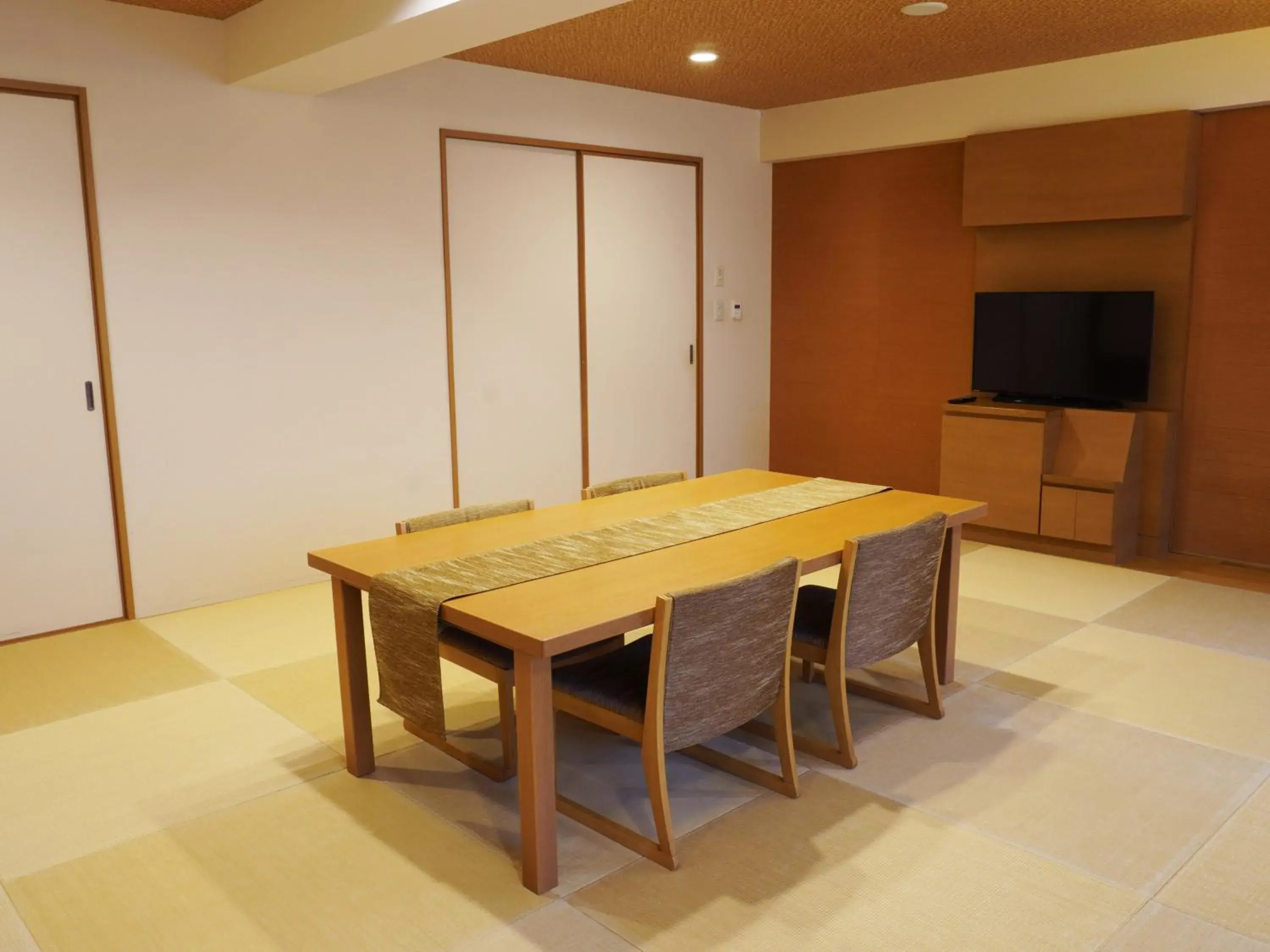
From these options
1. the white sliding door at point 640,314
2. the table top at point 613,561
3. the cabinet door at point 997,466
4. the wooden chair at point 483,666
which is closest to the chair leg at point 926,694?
the table top at point 613,561

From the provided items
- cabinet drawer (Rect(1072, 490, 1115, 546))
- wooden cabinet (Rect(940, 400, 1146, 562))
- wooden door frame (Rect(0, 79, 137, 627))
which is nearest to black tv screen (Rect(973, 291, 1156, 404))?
wooden cabinet (Rect(940, 400, 1146, 562))

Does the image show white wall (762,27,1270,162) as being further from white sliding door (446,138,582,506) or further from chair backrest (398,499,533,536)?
chair backrest (398,499,533,536)

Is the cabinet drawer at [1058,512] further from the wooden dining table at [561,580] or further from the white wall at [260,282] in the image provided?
the white wall at [260,282]

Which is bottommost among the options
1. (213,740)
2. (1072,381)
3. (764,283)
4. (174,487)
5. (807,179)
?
(213,740)

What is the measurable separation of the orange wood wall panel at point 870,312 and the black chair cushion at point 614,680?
401 cm

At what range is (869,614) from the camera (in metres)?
3.08

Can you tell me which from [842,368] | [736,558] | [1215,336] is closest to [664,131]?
[842,368]

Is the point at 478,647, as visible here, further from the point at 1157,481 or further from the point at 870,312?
the point at 870,312

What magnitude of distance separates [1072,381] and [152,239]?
4649 millimetres

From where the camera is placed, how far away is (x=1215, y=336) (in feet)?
17.0

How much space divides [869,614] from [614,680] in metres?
0.84

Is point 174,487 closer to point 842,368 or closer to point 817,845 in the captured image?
point 817,845

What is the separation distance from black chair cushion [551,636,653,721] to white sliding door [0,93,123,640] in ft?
8.67

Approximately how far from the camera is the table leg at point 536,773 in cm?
242
